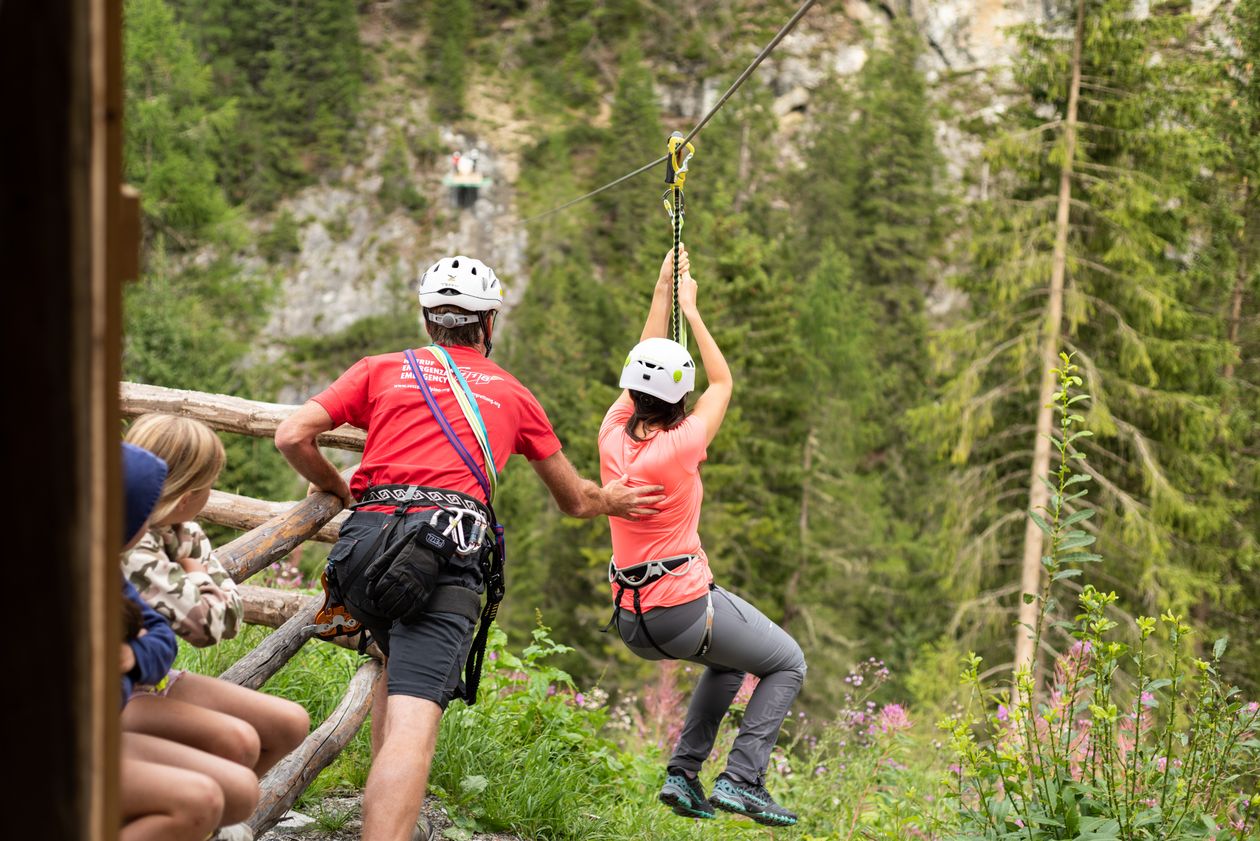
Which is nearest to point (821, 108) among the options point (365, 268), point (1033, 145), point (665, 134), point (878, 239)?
point (665, 134)

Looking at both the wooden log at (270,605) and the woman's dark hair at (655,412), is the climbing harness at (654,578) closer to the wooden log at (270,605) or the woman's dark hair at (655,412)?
the woman's dark hair at (655,412)

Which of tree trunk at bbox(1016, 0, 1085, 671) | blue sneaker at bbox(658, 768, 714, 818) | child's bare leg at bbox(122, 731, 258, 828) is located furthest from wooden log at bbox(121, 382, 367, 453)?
tree trunk at bbox(1016, 0, 1085, 671)

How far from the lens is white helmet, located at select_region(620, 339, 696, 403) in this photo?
4.26 metres

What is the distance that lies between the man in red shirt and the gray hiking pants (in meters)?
0.52

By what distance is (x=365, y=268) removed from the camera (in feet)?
217

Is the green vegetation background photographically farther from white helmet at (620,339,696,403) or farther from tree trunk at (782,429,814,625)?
white helmet at (620,339,696,403)

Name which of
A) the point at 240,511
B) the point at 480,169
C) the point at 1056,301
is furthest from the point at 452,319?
the point at 480,169

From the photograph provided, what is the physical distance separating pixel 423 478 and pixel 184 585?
3.50 ft

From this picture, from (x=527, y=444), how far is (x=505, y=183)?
2665 inches

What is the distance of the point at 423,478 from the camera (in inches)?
147

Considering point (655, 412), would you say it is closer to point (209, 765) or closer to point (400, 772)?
point (400, 772)

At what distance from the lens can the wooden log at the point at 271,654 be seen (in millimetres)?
3877

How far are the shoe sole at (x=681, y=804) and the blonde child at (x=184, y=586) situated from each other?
6.79 feet

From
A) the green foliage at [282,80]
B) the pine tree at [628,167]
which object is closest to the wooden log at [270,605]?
the pine tree at [628,167]
